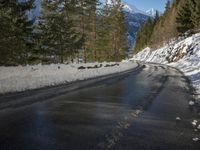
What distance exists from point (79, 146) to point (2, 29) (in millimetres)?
21145

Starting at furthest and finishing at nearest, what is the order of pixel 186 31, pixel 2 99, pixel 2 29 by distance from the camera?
pixel 186 31 < pixel 2 29 < pixel 2 99

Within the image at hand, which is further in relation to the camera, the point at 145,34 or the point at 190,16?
the point at 145,34

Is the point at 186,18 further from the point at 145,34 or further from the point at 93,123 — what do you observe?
the point at 145,34

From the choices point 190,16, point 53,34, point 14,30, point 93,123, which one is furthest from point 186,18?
point 93,123

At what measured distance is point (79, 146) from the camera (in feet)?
19.9

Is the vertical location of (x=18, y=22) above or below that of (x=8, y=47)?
above

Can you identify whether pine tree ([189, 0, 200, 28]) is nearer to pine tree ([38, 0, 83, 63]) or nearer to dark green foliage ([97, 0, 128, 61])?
dark green foliage ([97, 0, 128, 61])

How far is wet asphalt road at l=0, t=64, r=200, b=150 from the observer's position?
6293 mm

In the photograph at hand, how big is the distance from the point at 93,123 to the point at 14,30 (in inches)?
899

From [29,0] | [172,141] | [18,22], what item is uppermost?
[29,0]

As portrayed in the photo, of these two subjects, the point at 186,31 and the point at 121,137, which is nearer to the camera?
the point at 121,137

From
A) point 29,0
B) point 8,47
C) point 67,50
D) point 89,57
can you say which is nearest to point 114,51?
point 89,57

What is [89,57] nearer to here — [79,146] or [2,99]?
[2,99]

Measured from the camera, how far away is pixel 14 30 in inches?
1153
